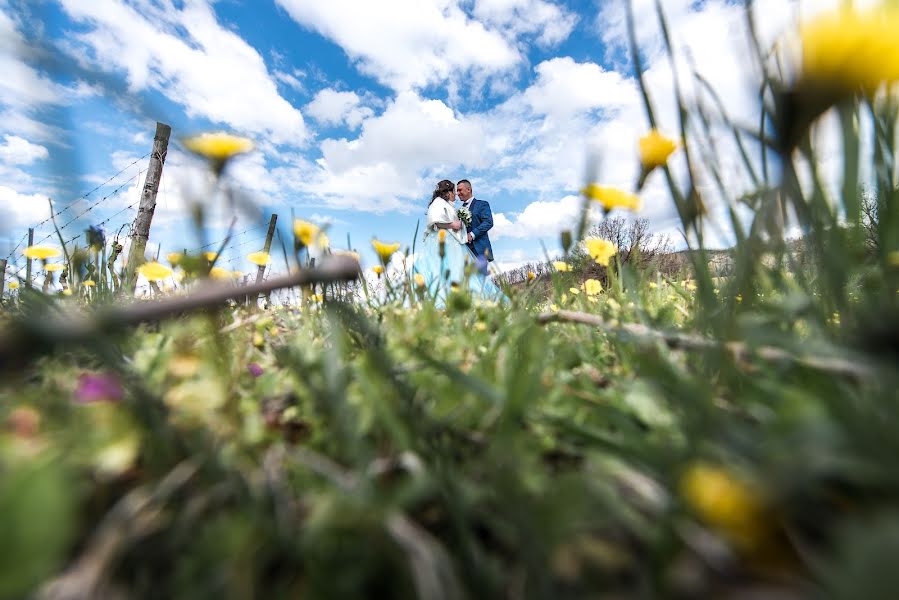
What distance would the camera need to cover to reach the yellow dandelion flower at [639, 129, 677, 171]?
0.78 meters

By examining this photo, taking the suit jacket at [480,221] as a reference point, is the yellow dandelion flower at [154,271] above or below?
below

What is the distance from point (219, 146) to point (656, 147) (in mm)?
784

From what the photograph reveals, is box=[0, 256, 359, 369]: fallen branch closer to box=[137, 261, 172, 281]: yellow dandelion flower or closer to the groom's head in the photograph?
box=[137, 261, 172, 281]: yellow dandelion flower

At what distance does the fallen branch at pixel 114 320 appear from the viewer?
282 millimetres

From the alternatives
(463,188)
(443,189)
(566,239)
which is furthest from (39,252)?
(463,188)

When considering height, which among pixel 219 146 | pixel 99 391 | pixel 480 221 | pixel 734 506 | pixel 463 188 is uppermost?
pixel 463 188

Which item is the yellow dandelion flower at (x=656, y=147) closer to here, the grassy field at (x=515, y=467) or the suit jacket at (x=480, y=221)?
the grassy field at (x=515, y=467)

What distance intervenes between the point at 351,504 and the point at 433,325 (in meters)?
0.84

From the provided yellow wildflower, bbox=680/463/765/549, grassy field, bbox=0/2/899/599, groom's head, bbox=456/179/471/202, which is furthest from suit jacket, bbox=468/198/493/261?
yellow wildflower, bbox=680/463/765/549

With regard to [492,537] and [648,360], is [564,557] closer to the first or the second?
[492,537]

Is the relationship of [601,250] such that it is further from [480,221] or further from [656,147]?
[480,221]

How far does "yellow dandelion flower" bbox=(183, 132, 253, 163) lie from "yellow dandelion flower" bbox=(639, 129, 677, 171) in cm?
75

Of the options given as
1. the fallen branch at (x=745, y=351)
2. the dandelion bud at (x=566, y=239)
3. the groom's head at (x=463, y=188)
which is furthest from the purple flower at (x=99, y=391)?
the groom's head at (x=463, y=188)

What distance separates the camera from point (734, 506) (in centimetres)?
31
